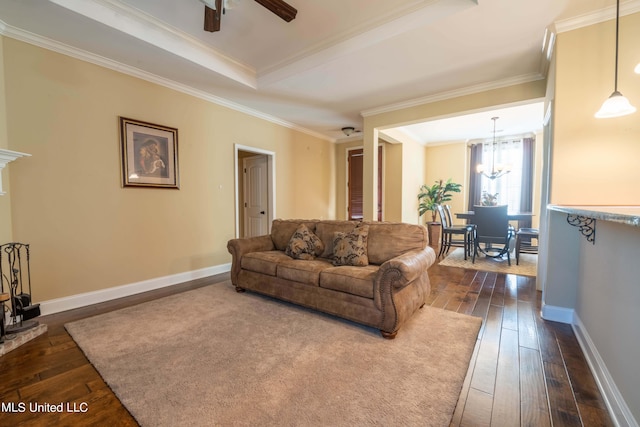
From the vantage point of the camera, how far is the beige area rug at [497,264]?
4.14 meters

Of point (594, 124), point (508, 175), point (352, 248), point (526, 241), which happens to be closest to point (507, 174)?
point (508, 175)

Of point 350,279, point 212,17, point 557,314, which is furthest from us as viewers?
point 557,314

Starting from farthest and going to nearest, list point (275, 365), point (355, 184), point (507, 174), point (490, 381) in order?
point (355, 184)
point (507, 174)
point (275, 365)
point (490, 381)

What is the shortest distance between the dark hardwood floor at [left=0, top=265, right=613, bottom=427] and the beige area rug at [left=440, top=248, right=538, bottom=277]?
172cm

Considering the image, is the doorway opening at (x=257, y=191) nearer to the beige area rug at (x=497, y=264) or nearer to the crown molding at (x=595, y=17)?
the beige area rug at (x=497, y=264)

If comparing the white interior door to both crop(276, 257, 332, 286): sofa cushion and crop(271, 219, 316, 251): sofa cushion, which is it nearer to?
crop(271, 219, 316, 251): sofa cushion

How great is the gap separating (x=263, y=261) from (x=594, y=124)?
330 cm

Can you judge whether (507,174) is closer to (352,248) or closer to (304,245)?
(352,248)

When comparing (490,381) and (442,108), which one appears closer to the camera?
(490,381)

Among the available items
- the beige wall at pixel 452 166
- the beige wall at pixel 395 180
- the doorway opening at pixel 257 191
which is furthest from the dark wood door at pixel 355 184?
the doorway opening at pixel 257 191

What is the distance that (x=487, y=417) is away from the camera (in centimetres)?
139

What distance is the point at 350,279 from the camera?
2.35 meters

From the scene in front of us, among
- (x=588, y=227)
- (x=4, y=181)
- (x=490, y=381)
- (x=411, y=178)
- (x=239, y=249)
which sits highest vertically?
(x=411, y=178)

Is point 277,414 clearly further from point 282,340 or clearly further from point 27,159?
point 27,159
